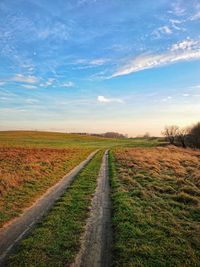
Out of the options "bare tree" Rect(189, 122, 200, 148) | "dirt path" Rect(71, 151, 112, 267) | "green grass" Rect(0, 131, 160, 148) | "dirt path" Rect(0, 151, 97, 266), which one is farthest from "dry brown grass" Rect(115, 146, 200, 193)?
"bare tree" Rect(189, 122, 200, 148)

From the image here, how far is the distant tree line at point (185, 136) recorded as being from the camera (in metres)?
A: 75.4

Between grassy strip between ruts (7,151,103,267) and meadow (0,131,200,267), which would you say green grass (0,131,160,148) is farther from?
grassy strip between ruts (7,151,103,267)

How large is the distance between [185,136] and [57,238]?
259 feet

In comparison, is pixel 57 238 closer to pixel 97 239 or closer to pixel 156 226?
pixel 97 239

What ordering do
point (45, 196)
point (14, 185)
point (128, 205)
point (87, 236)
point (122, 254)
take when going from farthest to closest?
point (14, 185) → point (45, 196) → point (128, 205) → point (87, 236) → point (122, 254)

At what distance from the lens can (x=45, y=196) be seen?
45.6 ft

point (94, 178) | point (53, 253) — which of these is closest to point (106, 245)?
point (53, 253)

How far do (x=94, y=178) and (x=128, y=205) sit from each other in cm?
772

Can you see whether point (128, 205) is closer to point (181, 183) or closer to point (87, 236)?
point (87, 236)

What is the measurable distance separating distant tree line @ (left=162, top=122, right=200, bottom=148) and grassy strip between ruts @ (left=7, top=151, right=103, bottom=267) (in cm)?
6916

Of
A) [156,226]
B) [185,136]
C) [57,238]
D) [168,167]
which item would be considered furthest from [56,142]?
[57,238]

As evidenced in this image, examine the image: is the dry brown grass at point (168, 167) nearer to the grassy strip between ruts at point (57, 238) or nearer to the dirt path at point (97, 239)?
the dirt path at point (97, 239)

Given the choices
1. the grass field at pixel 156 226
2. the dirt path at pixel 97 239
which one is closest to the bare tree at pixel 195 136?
the grass field at pixel 156 226

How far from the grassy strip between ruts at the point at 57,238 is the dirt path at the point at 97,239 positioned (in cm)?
25
